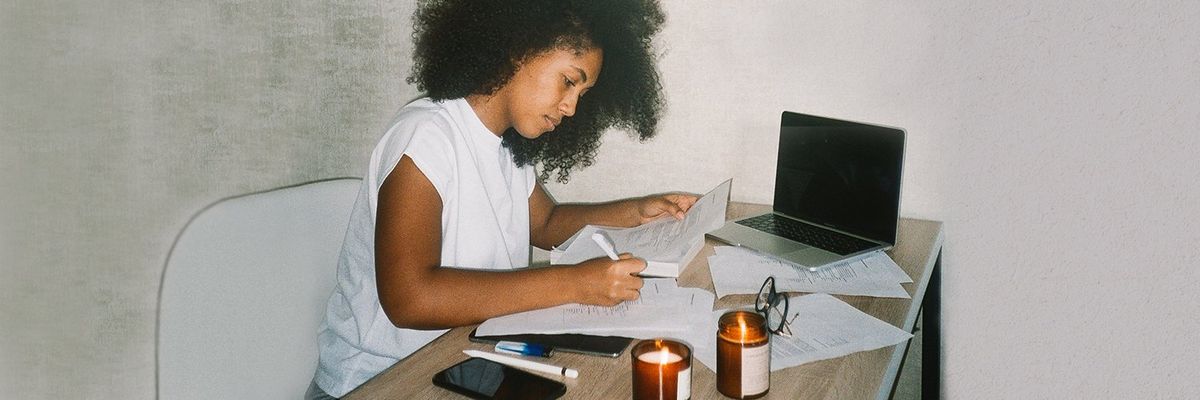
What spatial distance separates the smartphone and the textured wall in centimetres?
82

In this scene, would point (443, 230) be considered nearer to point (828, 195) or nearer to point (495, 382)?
point (495, 382)

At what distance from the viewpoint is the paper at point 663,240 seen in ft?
3.82

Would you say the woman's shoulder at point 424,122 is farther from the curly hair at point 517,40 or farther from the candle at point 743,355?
the candle at point 743,355

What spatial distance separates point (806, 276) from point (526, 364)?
1.58ft

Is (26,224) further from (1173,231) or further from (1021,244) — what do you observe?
(1173,231)

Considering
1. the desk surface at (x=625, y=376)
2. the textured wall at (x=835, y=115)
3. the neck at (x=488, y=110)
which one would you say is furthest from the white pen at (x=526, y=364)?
the textured wall at (x=835, y=115)

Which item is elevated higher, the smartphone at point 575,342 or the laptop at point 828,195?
the laptop at point 828,195

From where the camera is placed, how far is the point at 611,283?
3.25ft

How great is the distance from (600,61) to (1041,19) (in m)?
0.78

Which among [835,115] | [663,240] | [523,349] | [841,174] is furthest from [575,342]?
[835,115]

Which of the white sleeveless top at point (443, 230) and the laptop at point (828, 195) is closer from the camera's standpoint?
Result: the white sleeveless top at point (443, 230)

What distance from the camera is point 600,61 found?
125 centimetres

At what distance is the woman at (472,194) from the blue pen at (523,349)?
0.09 meters

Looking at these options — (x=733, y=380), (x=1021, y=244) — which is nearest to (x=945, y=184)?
(x=1021, y=244)
